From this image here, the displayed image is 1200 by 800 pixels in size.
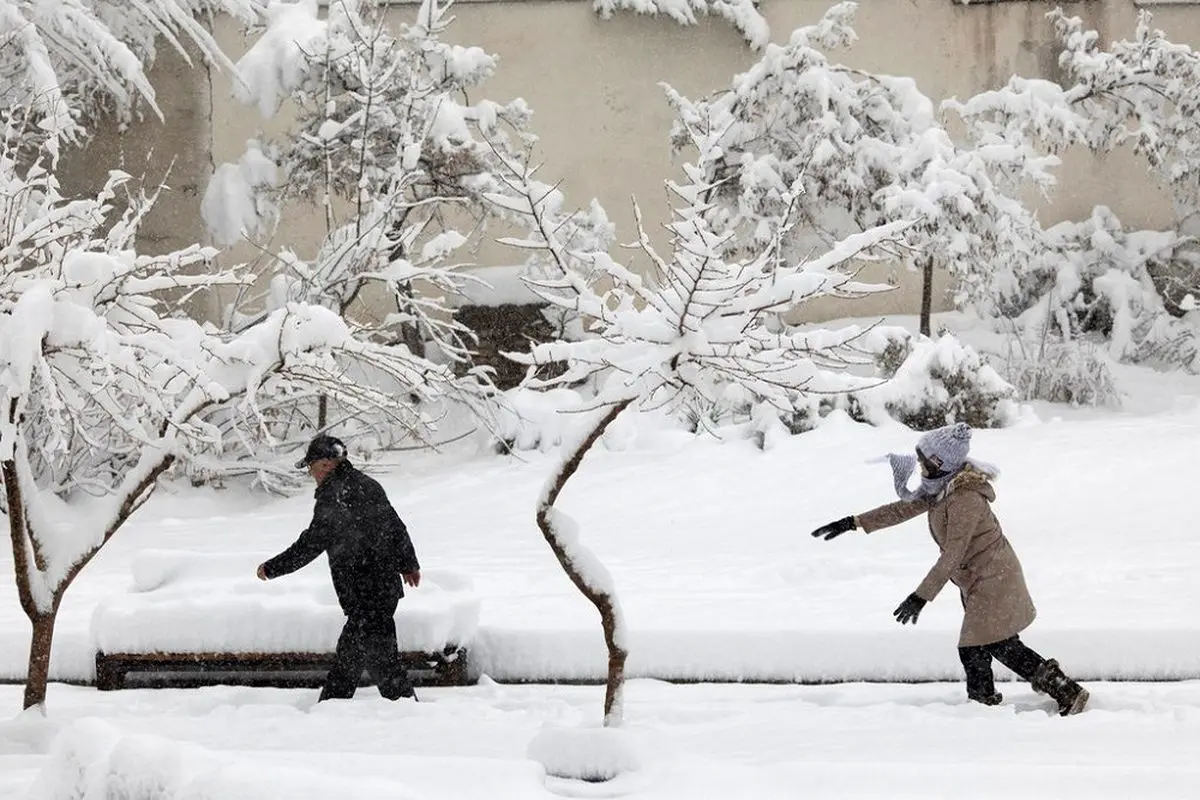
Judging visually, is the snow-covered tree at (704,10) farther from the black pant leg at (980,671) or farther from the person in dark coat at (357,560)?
the black pant leg at (980,671)

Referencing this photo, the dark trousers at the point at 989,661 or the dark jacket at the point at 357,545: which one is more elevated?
the dark jacket at the point at 357,545

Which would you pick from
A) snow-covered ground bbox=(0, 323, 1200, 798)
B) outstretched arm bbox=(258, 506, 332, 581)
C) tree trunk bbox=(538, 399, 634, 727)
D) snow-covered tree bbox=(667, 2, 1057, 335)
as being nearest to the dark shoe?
snow-covered ground bbox=(0, 323, 1200, 798)

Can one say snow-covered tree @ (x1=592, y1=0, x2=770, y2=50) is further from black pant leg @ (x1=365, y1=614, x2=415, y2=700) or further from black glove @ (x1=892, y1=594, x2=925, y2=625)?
black glove @ (x1=892, y1=594, x2=925, y2=625)

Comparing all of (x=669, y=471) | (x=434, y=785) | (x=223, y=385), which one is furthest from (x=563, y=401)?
(x=434, y=785)

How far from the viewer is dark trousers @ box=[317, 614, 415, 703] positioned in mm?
5531

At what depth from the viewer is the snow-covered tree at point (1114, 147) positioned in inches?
495

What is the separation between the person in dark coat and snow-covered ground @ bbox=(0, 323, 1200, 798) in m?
0.24

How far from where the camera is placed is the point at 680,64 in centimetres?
1465

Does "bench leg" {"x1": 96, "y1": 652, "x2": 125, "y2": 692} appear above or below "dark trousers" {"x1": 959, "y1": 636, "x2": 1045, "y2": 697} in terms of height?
below

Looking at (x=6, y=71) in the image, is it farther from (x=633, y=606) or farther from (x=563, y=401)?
(x=633, y=606)

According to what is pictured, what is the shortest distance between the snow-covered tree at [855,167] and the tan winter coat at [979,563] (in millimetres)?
6082

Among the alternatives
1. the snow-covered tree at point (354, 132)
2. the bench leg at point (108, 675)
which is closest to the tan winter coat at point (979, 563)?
the bench leg at point (108, 675)

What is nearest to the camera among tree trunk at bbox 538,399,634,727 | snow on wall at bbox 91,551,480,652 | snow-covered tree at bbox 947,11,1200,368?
tree trunk at bbox 538,399,634,727

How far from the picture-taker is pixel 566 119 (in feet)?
47.8
